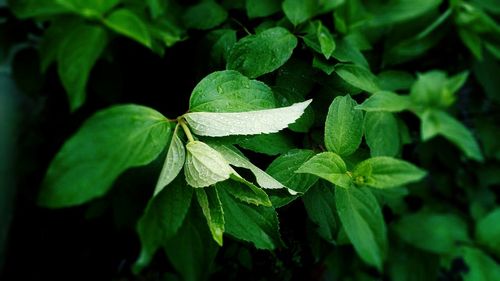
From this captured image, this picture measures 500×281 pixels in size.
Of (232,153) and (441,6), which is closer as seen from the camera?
(232,153)

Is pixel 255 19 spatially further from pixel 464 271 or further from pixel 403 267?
pixel 464 271

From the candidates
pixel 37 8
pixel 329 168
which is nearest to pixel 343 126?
pixel 329 168

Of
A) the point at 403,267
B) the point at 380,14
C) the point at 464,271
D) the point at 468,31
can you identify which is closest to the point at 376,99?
the point at 380,14

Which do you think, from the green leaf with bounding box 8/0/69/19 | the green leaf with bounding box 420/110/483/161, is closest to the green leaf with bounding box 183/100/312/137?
the green leaf with bounding box 8/0/69/19

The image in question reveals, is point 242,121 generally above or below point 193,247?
above

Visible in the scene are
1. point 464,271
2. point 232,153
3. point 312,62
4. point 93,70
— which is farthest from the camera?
point 464,271

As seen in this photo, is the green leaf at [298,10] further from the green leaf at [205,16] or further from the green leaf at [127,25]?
the green leaf at [127,25]

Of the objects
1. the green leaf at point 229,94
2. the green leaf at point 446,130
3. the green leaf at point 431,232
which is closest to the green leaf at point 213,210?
the green leaf at point 229,94

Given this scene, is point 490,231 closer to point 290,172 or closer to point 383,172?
point 383,172
